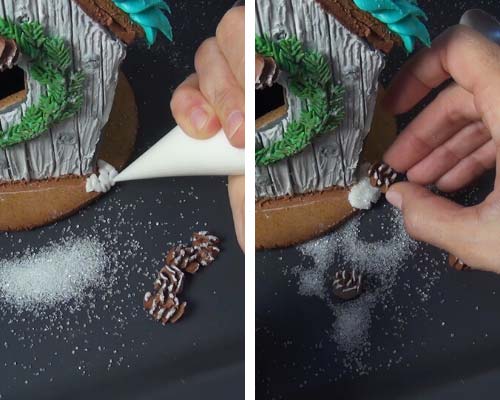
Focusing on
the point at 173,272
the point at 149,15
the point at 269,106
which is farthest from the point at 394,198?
the point at 149,15

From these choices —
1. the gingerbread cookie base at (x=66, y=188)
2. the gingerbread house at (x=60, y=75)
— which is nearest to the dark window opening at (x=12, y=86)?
the gingerbread house at (x=60, y=75)

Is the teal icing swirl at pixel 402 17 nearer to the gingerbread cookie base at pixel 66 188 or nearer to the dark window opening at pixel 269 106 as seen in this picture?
the dark window opening at pixel 269 106

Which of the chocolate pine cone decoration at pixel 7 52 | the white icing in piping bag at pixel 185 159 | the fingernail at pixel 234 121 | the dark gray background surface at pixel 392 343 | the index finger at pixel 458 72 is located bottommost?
the dark gray background surface at pixel 392 343

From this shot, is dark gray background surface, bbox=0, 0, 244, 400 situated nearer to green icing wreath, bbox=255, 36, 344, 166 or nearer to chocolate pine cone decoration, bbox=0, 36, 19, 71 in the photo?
green icing wreath, bbox=255, 36, 344, 166

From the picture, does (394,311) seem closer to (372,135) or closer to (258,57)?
(372,135)

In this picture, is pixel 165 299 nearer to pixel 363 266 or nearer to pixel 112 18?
pixel 363 266
